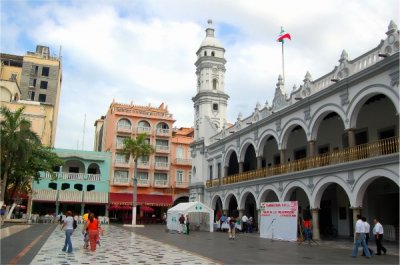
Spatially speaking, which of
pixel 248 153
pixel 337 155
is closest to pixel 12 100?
pixel 248 153

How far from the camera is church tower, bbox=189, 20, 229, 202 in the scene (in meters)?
43.2

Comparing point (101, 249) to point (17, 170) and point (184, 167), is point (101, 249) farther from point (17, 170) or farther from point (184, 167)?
Result: point (184, 167)

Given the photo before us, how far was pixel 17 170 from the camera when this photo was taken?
30531 mm

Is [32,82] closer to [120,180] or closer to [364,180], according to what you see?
[120,180]

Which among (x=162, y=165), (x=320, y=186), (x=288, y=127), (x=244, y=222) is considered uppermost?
(x=162, y=165)

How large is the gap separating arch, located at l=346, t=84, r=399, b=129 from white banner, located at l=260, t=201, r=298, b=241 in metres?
5.86

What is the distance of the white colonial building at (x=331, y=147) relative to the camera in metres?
19.7

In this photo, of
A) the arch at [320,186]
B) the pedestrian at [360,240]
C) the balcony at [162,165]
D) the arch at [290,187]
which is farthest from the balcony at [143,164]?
the pedestrian at [360,240]

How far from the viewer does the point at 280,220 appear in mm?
25078

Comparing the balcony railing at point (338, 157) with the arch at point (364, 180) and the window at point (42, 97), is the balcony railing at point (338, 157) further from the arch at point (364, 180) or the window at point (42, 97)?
the window at point (42, 97)

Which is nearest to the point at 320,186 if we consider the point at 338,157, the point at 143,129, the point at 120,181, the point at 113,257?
the point at 338,157

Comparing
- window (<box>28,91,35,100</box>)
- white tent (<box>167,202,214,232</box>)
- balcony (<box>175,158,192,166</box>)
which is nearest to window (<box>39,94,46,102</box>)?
window (<box>28,91,35,100</box>)

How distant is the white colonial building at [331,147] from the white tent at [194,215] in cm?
262

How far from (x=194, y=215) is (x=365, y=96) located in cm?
2083
